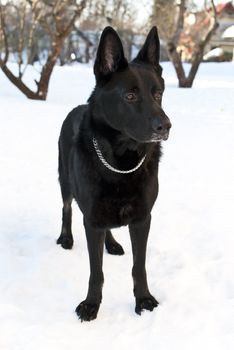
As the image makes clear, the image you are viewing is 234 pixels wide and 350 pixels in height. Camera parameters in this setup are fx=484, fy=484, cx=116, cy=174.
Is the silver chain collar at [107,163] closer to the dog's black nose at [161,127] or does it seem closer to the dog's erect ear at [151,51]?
the dog's black nose at [161,127]

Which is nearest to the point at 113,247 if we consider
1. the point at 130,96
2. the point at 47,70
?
the point at 130,96

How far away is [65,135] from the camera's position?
12.0ft

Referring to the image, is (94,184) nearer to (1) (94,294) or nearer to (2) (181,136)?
(1) (94,294)

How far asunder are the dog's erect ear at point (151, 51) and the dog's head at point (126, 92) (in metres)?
0.10

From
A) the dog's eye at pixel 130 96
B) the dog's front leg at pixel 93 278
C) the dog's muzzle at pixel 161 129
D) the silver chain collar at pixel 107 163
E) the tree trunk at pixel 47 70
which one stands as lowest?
the tree trunk at pixel 47 70

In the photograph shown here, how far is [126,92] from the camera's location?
256 cm

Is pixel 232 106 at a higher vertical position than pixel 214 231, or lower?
lower

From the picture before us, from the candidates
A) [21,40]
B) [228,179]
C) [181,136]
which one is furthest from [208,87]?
[228,179]

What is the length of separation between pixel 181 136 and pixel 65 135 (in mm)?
4947

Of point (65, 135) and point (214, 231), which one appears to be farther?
point (214, 231)

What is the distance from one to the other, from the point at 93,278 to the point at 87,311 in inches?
7.5

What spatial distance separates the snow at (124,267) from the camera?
2.64 m

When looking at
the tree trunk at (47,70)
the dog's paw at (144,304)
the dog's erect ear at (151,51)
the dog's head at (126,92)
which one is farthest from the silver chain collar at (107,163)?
the tree trunk at (47,70)

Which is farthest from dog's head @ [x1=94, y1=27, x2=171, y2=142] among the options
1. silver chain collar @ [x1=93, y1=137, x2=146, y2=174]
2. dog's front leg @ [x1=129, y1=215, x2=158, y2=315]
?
dog's front leg @ [x1=129, y1=215, x2=158, y2=315]
